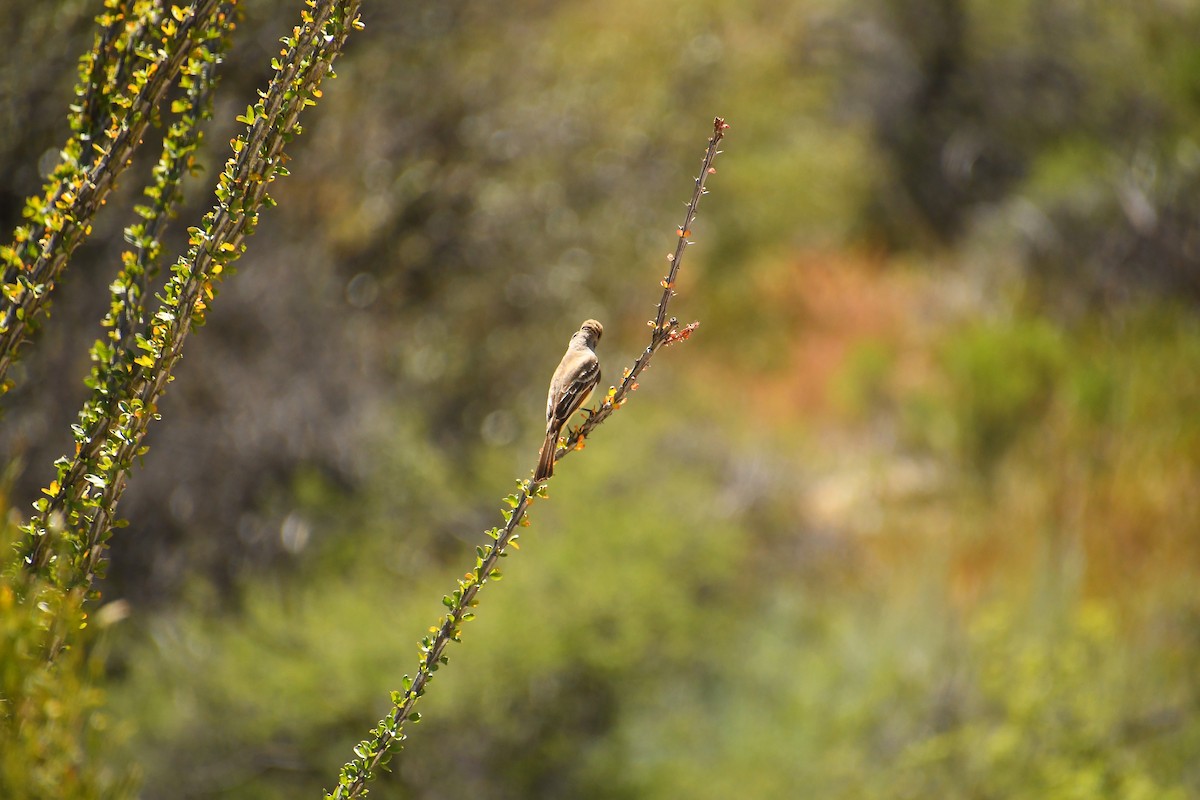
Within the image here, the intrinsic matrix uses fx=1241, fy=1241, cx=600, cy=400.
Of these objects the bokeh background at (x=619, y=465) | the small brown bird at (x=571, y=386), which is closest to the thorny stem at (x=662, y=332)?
the small brown bird at (x=571, y=386)

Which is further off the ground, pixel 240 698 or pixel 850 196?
pixel 850 196

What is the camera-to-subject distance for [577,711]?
746 cm

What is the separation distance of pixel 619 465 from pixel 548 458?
653cm

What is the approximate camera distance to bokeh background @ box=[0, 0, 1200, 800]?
7090mm

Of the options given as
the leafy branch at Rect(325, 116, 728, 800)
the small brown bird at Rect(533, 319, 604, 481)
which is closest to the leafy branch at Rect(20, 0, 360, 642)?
the leafy branch at Rect(325, 116, 728, 800)

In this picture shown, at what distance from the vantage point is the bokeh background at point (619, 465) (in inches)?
279

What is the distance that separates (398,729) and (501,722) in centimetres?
544

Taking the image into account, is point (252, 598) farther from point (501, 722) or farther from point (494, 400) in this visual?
point (494, 400)

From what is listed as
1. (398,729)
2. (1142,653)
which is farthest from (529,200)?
(398,729)

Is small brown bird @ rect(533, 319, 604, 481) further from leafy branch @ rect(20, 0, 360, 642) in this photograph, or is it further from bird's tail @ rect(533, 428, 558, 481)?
leafy branch @ rect(20, 0, 360, 642)

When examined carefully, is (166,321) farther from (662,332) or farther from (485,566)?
(662,332)

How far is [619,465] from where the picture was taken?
8.58 meters

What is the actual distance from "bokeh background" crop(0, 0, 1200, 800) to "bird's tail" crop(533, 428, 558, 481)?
484 centimetres

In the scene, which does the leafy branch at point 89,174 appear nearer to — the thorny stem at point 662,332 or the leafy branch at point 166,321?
the leafy branch at point 166,321
